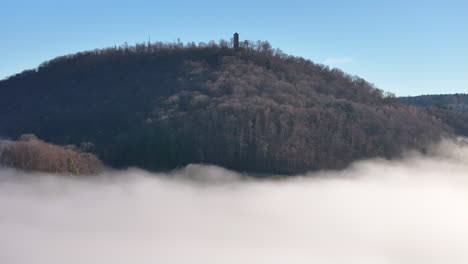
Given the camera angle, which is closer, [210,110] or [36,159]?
[36,159]

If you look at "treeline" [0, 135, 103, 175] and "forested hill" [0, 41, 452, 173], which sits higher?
"forested hill" [0, 41, 452, 173]

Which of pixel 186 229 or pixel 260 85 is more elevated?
pixel 260 85

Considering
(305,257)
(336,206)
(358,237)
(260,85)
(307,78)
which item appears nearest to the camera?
(305,257)

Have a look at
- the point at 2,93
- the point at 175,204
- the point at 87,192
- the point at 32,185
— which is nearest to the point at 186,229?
the point at 175,204

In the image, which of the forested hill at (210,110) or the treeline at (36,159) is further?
the forested hill at (210,110)

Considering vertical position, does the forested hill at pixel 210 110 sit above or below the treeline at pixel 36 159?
above

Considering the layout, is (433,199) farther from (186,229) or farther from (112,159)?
(112,159)

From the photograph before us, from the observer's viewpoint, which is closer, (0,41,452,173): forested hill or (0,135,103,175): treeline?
(0,135,103,175): treeline

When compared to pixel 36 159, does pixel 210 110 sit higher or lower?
higher
